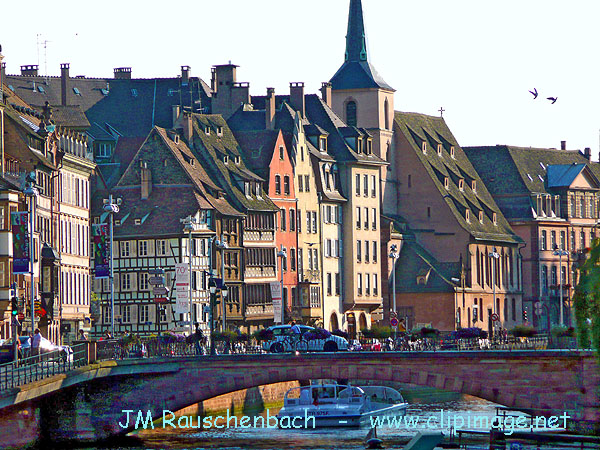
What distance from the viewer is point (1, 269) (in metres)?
108

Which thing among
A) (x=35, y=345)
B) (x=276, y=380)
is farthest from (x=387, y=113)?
(x=35, y=345)

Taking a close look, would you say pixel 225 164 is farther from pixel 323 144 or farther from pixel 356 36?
pixel 356 36

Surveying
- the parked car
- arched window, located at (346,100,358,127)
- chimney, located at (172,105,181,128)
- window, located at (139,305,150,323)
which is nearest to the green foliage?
the parked car

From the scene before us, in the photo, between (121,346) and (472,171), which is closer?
(121,346)

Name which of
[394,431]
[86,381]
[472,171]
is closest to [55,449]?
[86,381]

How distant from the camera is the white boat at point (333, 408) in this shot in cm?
10606

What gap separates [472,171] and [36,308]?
112 metres

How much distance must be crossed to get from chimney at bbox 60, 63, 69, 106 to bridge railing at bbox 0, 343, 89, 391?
68595 mm

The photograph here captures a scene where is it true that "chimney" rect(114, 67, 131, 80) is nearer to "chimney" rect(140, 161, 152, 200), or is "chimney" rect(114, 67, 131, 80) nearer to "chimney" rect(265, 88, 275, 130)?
"chimney" rect(265, 88, 275, 130)

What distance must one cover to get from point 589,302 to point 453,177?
4571 inches

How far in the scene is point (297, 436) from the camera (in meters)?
97.8

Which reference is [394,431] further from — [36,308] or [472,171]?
[472,171]

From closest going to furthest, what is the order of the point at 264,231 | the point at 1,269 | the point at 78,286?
the point at 1,269 → the point at 78,286 → the point at 264,231

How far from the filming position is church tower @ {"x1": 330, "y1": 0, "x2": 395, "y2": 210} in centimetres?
17725
